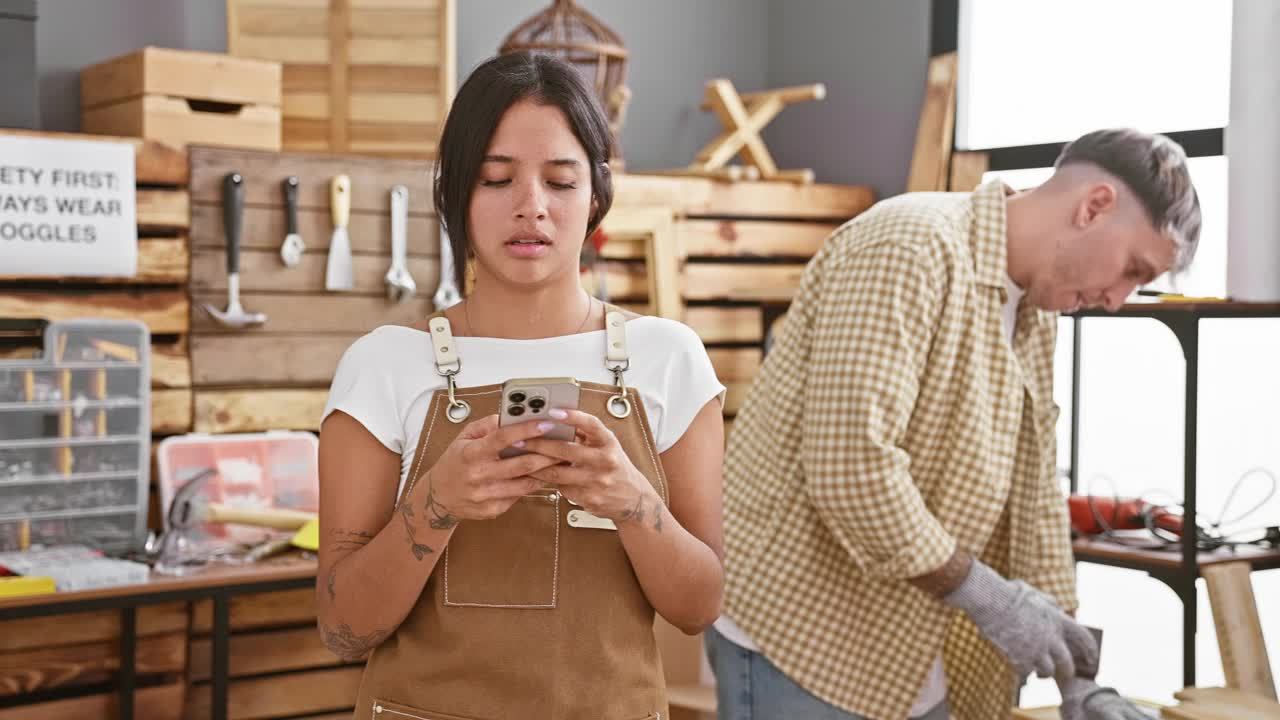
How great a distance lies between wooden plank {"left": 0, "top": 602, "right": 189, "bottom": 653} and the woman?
200cm

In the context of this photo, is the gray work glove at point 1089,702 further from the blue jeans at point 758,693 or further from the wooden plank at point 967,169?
the wooden plank at point 967,169

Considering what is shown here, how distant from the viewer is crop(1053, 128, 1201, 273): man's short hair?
5.78 ft

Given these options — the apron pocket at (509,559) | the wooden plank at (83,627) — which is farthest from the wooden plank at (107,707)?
the apron pocket at (509,559)

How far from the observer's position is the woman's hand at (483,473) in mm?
1093

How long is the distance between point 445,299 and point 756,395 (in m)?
1.80

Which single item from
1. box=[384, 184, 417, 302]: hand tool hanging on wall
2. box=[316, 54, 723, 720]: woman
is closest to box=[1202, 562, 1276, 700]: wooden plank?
box=[316, 54, 723, 720]: woman

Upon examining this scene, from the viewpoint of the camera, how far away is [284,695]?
3.29 metres

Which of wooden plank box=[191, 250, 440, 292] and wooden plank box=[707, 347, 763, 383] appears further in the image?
wooden plank box=[707, 347, 763, 383]

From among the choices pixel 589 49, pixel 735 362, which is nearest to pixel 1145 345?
pixel 735 362

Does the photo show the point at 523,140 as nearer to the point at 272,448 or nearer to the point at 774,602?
the point at 774,602

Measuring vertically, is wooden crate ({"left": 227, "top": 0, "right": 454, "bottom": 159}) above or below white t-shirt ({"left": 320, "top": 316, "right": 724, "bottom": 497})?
above

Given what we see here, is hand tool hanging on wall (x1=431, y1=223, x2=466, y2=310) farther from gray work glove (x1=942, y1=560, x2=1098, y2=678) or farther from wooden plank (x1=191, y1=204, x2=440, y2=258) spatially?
gray work glove (x1=942, y1=560, x2=1098, y2=678)

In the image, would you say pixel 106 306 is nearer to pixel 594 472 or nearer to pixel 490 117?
pixel 490 117

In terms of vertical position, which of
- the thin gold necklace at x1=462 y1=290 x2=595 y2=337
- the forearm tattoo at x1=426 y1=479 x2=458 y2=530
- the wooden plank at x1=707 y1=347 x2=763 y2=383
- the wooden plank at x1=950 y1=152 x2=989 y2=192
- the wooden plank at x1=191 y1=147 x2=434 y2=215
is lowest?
the forearm tattoo at x1=426 y1=479 x2=458 y2=530
